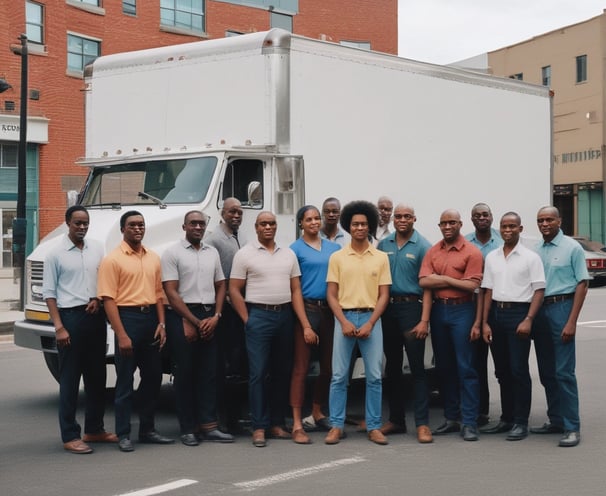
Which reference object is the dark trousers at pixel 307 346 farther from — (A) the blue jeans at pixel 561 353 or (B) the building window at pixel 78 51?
(B) the building window at pixel 78 51

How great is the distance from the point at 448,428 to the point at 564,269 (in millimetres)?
1689

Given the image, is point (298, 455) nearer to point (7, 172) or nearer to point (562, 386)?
point (562, 386)

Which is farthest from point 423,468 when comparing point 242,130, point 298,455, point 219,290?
point 242,130

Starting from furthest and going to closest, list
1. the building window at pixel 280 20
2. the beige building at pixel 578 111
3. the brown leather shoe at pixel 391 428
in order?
the beige building at pixel 578 111 < the building window at pixel 280 20 < the brown leather shoe at pixel 391 428

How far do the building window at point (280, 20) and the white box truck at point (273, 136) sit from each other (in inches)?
1185

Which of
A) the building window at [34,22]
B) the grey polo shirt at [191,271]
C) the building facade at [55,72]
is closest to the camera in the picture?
the grey polo shirt at [191,271]

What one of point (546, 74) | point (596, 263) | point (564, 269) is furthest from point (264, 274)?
point (546, 74)

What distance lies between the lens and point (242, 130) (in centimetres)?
989

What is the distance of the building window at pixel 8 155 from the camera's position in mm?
31578

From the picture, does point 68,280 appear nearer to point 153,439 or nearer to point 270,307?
point 153,439

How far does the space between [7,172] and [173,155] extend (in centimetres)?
2288

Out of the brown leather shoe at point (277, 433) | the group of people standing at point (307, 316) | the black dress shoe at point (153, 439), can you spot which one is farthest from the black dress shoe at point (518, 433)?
the black dress shoe at point (153, 439)

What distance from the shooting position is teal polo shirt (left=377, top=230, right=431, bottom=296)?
838cm

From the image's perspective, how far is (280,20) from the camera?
41.7 m
